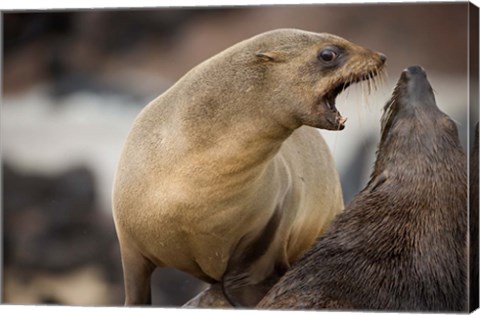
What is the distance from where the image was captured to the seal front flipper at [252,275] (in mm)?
8039

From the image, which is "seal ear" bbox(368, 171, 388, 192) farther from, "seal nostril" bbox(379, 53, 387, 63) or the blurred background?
"seal nostril" bbox(379, 53, 387, 63)

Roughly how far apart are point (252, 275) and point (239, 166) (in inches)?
31.3

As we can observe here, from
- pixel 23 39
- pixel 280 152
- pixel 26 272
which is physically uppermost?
pixel 23 39

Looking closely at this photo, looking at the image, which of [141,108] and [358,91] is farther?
[141,108]

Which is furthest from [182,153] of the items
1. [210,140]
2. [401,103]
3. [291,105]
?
[401,103]

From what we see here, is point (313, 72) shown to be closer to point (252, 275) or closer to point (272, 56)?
point (272, 56)

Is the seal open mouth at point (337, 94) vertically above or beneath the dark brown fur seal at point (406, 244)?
above

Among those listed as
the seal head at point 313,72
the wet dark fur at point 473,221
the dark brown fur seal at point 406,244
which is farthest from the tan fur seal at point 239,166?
the wet dark fur at point 473,221

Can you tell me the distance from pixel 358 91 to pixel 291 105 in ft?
1.62

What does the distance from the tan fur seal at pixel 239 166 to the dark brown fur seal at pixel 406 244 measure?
359 millimetres

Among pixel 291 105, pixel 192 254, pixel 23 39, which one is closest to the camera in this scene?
pixel 291 105

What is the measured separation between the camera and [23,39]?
8.55 metres

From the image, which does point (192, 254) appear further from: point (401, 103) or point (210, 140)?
point (401, 103)

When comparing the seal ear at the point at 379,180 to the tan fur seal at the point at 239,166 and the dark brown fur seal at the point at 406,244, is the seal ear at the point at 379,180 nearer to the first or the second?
the dark brown fur seal at the point at 406,244
